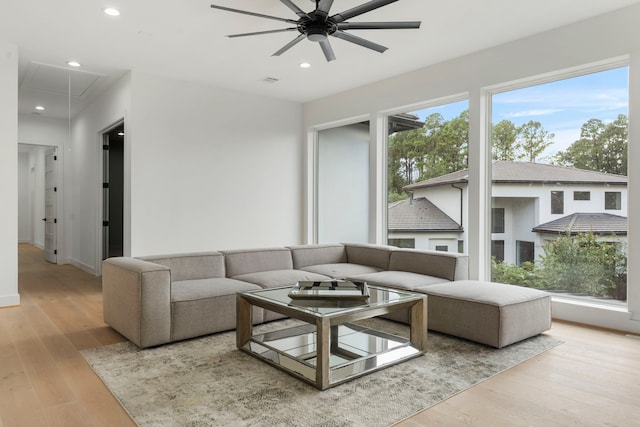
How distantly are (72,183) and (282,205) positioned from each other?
4027 millimetres

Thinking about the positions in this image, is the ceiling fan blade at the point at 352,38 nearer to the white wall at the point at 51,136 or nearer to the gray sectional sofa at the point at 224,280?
the gray sectional sofa at the point at 224,280

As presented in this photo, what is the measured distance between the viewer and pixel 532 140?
14.3 feet

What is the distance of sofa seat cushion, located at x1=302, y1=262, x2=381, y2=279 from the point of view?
4.30m

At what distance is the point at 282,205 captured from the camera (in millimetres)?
6652

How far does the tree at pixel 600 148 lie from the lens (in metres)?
3.75

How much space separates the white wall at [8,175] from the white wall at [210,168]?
117 cm

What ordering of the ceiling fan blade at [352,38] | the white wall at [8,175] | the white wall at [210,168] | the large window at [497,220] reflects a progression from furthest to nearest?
the white wall at [210,168], the large window at [497,220], the white wall at [8,175], the ceiling fan blade at [352,38]

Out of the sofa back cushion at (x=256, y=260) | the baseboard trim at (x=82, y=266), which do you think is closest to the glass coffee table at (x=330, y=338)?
the sofa back cushion at (x=256, y=260)

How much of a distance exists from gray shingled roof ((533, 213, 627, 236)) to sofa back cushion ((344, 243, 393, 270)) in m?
1.56

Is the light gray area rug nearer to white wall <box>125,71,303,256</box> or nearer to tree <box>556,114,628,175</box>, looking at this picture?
tree <box>556,114,628,175</box>

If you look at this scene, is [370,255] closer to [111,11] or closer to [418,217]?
[418,217]

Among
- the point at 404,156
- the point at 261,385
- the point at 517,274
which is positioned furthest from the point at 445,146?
the point at 261,385

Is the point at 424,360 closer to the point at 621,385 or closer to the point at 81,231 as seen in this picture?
the point at 621,385

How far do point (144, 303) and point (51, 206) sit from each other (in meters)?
6.44
